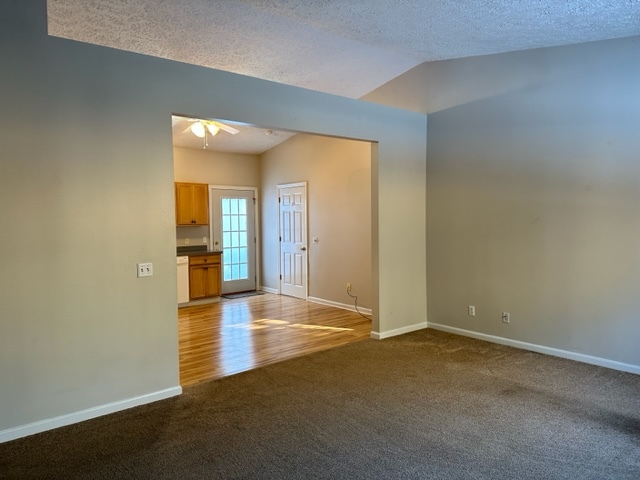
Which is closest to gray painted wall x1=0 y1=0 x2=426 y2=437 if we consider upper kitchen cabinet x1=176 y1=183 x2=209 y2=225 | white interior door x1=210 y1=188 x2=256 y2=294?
upper kitchen cabinet x1=176 y1=183 x2=209 y2=225

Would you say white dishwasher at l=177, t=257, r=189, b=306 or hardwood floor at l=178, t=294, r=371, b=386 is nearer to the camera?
hardwood floor at l=178, t=294, r=371, b=386

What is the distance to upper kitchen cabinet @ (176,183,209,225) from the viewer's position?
7269 mm

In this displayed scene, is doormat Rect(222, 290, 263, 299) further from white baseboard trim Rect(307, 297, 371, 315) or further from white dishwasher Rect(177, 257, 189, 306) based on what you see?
white baseboard trim Rect(307, 297, 371, 315)

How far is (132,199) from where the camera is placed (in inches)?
126

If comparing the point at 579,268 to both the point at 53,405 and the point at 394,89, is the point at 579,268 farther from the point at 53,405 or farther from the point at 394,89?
the point at 53,405

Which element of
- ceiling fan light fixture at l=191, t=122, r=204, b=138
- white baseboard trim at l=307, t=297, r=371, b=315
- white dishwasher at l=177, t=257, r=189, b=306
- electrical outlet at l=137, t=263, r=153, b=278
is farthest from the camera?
white dishwasher at l=177, t=257, r=189, b=306

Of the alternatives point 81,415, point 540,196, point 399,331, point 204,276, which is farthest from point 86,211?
point 204,276

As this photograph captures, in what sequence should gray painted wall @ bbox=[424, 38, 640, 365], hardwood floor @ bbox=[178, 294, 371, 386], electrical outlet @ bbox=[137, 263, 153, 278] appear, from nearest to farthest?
1. electrical outlet @ bbox=[137, 263, 153, 278]
2. gray painted wall @ bbox=[424, 38, 640, 365]
3. hardwood floor @ bbox=[178, 294, 371, 386]

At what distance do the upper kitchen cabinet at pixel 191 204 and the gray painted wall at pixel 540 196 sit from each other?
4235mm

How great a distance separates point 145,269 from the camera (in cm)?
329

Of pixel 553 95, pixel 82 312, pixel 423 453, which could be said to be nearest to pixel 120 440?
pixel 82 312

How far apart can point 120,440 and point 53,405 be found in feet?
1.96

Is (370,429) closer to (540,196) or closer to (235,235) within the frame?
(540,196)

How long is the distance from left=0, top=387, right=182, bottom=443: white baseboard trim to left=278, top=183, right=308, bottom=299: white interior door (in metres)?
4.33
